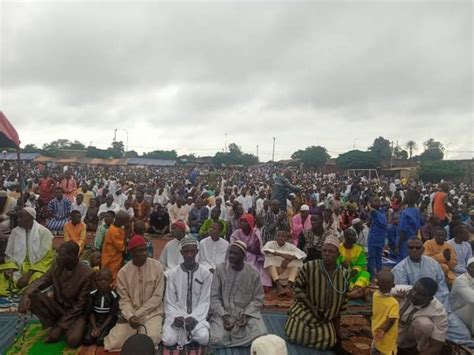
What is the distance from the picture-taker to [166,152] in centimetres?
7238

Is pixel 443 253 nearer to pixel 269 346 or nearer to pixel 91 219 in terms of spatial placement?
pixel 269 346

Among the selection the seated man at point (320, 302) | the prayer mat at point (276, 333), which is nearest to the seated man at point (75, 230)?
the prayer mat at point (276, 333)

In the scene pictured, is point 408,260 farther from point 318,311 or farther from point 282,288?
point 282,288

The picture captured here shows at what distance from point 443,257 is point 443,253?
0.06 m

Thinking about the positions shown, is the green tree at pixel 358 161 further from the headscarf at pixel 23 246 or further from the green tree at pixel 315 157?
the headscarf at pixel 23 246

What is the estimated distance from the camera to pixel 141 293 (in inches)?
188

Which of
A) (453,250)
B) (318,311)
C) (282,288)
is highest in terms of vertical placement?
(453,250)

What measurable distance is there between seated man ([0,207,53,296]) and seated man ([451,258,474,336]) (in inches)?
222

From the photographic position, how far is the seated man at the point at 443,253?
6.05 metres

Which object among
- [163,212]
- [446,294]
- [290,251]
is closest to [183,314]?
[290,251]

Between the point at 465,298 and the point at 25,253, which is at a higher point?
the point at 25,253

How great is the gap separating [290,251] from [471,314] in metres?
2.99

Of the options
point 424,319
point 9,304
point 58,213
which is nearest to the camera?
point 424,319

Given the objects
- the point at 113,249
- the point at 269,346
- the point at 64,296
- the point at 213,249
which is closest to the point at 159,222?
the point at 213,249
